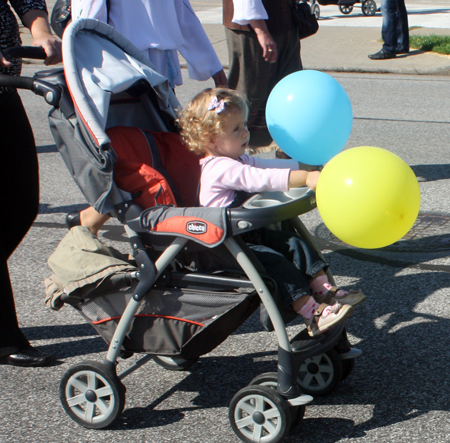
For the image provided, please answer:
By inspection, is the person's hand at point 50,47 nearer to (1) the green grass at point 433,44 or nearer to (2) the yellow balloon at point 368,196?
(2) the yellow balloon at point 368,196

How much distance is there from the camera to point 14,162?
10.1 ft

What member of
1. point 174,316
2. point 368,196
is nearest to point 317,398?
point 174,316

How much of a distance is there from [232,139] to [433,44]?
10.3 metres

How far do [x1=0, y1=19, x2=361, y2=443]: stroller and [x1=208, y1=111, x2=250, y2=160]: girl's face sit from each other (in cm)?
25

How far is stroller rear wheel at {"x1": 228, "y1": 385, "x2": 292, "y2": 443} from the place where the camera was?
238 centimetres

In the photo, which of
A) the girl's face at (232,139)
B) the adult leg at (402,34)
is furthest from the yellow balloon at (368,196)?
the adult leg at (402,34)

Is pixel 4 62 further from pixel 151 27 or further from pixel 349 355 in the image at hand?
pixel 349 355

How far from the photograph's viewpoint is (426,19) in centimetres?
1742

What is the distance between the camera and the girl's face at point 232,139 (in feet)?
8.82

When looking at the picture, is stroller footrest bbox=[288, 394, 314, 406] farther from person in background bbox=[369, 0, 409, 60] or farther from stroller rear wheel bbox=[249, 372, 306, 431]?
person in background bbox=[369, 0, 409, 60]

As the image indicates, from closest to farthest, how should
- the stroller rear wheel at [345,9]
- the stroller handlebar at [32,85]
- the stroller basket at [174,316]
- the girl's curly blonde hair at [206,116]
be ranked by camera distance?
the stroller basket at [174,316] → the stroller handlebar at [32,85] → the girl's curly blonde hair at [206,116] → the stroller rear wheel at [345,9]

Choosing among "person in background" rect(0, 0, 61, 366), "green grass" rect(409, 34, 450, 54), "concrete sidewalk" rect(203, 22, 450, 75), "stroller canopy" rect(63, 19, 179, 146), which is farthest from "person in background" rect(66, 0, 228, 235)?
"green grass" rect(409, 34, 450, 54)

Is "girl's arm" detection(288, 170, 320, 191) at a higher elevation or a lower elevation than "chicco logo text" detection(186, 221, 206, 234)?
higher

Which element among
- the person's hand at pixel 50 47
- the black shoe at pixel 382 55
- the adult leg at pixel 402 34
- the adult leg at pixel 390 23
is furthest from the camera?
the black shoe at pixel 382 55
